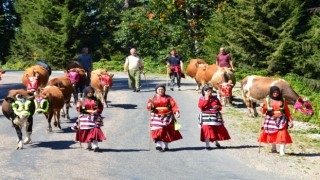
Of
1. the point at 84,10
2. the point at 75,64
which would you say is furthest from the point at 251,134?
the point at 84,10

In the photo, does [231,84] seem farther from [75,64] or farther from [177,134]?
[177,134]

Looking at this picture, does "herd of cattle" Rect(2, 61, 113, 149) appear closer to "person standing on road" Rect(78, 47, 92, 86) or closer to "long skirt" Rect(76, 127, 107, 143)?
"person standing on road" Rect(78, 47, 92, 86)

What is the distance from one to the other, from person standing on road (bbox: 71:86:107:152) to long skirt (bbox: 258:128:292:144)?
3.79 meters

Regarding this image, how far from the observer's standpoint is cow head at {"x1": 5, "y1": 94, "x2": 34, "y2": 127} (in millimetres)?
12165

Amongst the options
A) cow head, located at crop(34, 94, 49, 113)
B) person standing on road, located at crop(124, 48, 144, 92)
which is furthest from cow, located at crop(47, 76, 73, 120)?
person standing on road, located at crop(124, 48, 144, 92)

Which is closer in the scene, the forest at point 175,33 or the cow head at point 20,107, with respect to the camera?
the cow head at point 20,107

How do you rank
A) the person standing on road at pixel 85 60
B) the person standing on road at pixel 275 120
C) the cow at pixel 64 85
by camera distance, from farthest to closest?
the person standing on road at pixel 85 60 < the cow at pixel 64 85 < the person standing on road at pixel 275 120

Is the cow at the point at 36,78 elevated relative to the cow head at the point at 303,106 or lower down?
elevated

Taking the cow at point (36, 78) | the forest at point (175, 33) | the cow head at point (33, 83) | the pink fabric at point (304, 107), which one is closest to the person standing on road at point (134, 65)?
the cow at point (36, 78)

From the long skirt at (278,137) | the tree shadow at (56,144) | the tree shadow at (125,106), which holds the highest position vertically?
the long skirt at (278,137)

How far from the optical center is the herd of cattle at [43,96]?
12305mm

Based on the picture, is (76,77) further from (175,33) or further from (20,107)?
(175,33)

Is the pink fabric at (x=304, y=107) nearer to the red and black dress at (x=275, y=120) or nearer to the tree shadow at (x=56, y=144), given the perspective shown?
the red and black dress at (x=275, y=120)

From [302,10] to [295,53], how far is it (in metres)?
3.01
